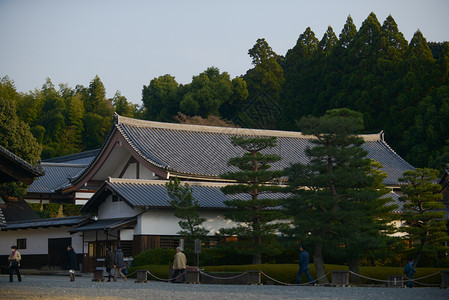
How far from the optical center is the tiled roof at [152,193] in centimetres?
3033

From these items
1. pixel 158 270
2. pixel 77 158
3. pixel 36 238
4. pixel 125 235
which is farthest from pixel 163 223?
pixel 77 158

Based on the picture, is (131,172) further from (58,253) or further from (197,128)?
(58,253)

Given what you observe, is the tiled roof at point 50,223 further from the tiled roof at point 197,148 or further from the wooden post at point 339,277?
the wooden post at point 339,277

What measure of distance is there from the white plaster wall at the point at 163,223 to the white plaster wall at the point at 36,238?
521cm

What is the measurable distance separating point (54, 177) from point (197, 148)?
19.2 metres

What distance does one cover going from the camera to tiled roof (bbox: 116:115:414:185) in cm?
3656

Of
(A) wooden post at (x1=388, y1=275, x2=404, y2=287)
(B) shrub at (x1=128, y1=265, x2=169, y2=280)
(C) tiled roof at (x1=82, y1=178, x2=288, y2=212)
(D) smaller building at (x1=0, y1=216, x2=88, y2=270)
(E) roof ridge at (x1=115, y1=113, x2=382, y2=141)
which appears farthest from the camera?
(E) roof ridge at (x1=115, y1=113, x2=382, y2=141)

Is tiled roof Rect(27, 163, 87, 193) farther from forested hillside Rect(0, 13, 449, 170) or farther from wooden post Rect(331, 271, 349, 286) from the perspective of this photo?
wooden post Rect(331, 271, 349, 286)

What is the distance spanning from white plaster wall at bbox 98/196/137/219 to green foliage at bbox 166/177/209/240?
292 cm

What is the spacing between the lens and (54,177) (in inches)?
2124

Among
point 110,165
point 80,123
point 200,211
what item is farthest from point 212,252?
point 80,123

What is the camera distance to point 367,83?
57031 millimetres

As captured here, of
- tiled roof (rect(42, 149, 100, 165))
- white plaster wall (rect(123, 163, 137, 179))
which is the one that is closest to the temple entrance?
white plaster wall (rect(123, 163, 137, 179))

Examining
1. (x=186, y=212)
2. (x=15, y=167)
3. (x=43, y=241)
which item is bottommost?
(x=43, y=241)
